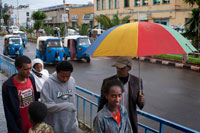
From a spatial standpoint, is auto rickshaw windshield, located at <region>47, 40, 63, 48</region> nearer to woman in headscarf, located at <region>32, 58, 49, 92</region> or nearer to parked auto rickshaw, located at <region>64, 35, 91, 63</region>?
parked auto rickshaw, located at <region>64, 35, 91, 63</region>

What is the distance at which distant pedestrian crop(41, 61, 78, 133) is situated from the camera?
2996mm

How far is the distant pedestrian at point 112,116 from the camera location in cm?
258

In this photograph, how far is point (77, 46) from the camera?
683 inches

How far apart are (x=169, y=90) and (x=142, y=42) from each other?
701cm

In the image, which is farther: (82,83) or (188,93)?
(82,83)

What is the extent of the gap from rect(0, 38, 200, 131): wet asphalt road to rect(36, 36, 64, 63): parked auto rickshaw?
0.61 m

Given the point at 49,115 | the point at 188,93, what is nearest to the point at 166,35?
the point at 49,115

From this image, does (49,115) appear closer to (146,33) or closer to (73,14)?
(146,33)

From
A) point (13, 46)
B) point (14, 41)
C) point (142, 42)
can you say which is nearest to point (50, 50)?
point (13, 46)

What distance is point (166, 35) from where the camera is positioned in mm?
3074

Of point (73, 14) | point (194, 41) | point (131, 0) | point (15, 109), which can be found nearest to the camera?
point (15, 109)

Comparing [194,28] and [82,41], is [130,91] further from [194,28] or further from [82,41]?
[194,28]

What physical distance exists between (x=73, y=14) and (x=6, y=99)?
51860 millimetres

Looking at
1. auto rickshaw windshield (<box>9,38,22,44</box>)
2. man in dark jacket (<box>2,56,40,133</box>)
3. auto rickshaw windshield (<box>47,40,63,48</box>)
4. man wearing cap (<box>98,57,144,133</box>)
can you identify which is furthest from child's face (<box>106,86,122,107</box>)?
auto rickshaw windshield (<box>9,38,22,44</box>)
